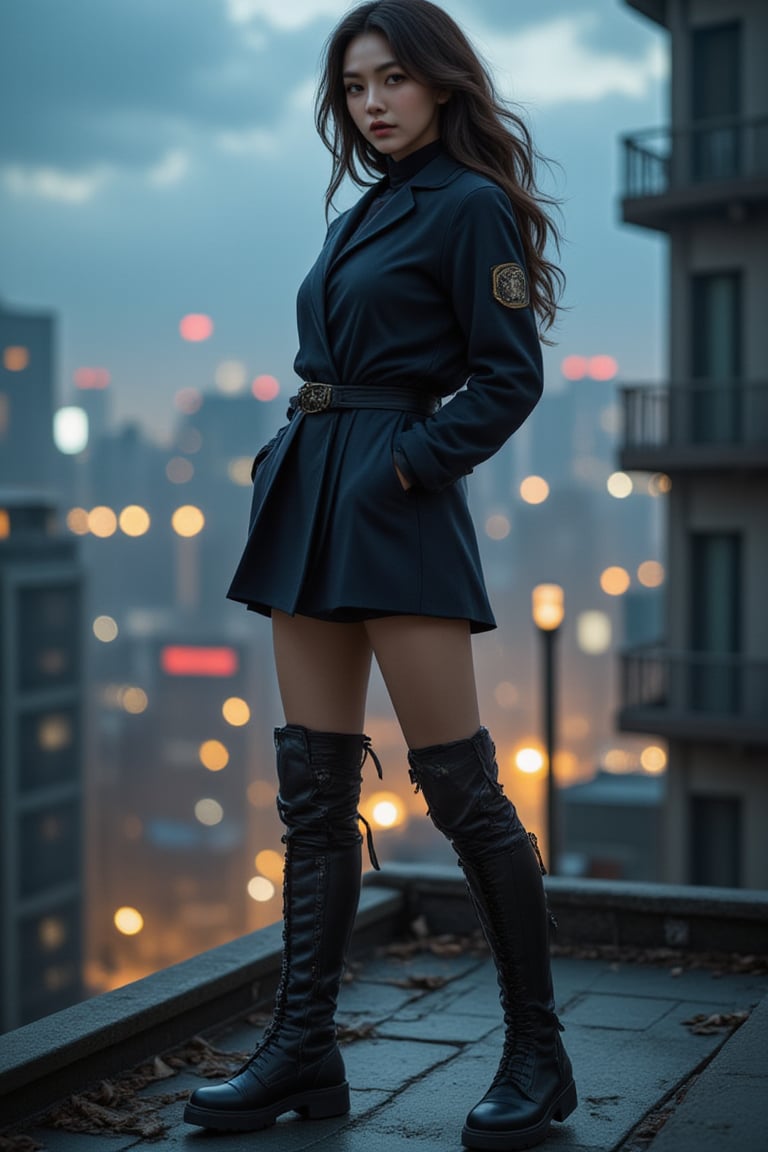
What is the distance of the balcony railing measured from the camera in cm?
1836

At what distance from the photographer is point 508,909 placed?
302cm

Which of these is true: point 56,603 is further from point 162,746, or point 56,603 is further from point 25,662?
point 162,746

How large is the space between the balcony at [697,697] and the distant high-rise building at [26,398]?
207ft

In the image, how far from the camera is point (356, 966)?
4723 millimetres

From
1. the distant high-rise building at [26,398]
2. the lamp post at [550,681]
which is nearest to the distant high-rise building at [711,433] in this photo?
the lamp post at [550,681]

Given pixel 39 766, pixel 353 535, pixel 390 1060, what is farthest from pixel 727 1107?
pixel 39 766

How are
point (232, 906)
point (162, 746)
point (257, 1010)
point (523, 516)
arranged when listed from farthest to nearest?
1. point (523, 516)
2. point (162, 746)
3. point (232, 906)
4. point (257, 1010)

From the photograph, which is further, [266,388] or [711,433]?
[266,388]

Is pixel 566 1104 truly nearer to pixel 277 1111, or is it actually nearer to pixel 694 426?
pixel 277 1111

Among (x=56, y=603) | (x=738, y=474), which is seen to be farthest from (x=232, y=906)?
(x=738, y=474)

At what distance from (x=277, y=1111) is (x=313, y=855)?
0.51 metres

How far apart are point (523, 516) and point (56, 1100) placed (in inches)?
4235

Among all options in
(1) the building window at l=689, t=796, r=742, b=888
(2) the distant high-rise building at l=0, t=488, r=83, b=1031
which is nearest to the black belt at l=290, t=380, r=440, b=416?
(1) the building window at l=689, t=796, r=742, b=888

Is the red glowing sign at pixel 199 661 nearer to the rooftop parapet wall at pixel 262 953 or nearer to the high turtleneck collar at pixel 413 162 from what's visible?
the rooftop parapet wall at pixel 262 953
